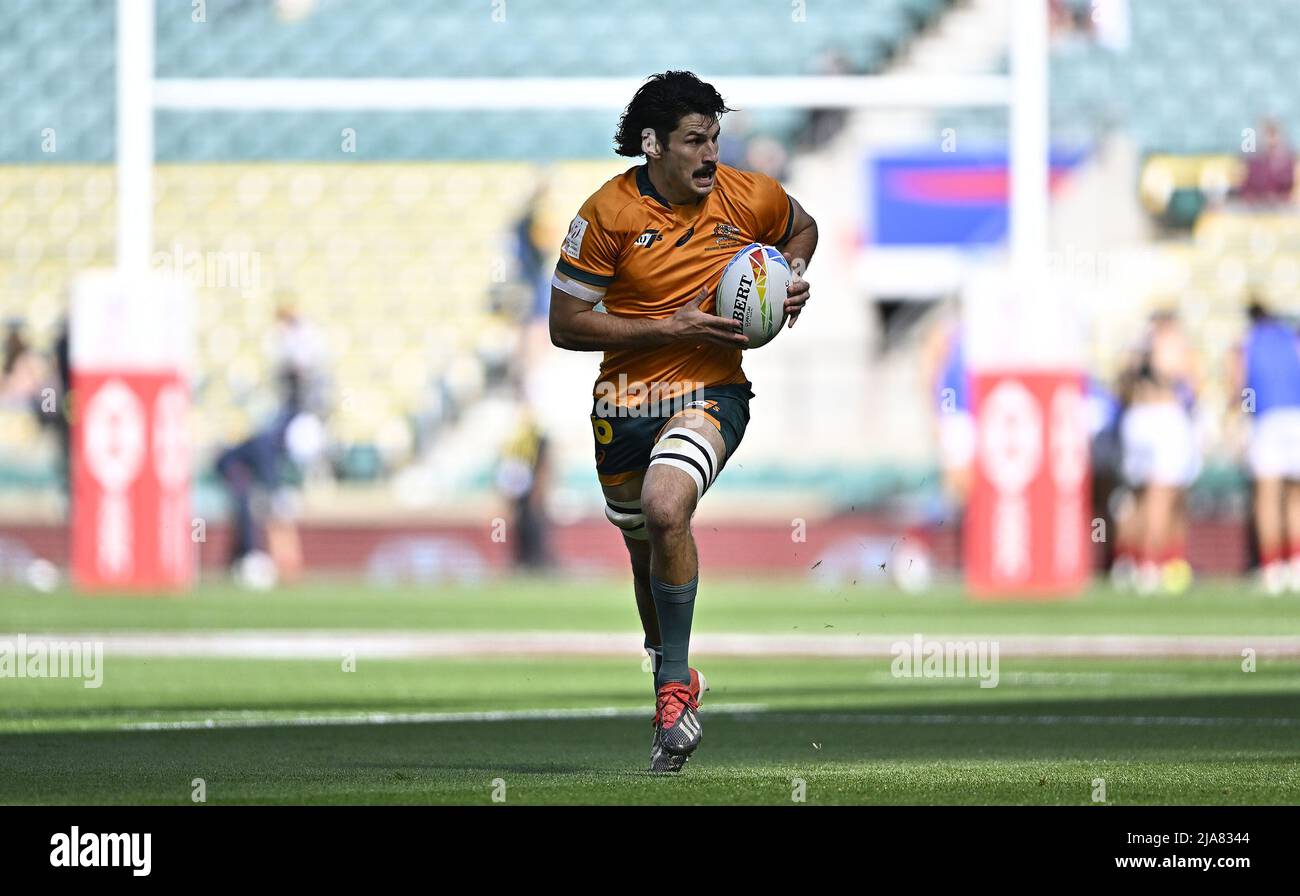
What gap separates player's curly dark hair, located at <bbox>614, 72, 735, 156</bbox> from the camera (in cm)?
766

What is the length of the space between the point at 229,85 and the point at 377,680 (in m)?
8.66

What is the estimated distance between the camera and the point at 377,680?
11.9 metres

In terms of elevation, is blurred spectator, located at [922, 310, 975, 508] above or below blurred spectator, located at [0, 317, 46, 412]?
below

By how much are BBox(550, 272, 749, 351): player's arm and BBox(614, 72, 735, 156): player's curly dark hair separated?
473 mm

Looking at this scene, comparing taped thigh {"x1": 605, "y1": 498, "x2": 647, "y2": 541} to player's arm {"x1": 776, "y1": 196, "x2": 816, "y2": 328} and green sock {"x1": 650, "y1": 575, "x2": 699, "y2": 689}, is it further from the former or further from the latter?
player's arm {"x1": 776, "y1": 196, "x2": 816, "y2": 328}

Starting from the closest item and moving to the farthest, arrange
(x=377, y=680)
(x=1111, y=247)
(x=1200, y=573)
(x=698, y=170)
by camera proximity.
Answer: (x=698, y=170)
(x=377, y=680)
(x=1200, y=573)
(x=1111, y=247)

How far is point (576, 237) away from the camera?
7715 millimetres

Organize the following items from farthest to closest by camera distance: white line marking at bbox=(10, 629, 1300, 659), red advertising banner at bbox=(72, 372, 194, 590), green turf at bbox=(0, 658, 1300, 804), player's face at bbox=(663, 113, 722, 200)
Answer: red advertising banner at bbox=(72, 372, 194, 590)
white line marking at bbox=(10, 629, 1300, 659)
player's face at bbox=(663, 113, 722, 200)
green turf at bbox=(0, 658, 1300, 804)

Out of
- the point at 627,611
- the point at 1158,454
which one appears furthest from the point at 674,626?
the point at 1158,454

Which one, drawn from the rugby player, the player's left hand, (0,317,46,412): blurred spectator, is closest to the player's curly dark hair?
the rugby player

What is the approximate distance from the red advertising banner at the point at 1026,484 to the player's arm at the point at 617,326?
39.5 ft

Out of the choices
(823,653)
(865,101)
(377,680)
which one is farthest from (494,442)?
(377,680)

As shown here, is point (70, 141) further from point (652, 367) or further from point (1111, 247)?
point (652, 367)
